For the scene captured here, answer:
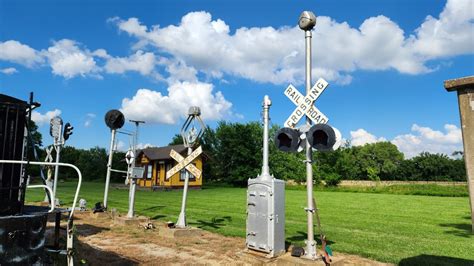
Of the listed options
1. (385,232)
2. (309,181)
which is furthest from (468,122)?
(385,232)

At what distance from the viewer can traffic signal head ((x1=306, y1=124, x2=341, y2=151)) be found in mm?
6273

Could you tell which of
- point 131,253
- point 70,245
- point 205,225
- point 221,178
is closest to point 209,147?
point 221,178

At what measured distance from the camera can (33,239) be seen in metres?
3.94

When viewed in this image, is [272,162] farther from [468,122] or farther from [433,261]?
[468,122]

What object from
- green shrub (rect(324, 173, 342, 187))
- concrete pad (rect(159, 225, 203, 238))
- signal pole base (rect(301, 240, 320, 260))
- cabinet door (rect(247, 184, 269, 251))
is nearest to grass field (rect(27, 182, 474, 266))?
concrete pad (rect(159, 225, 203, 238))

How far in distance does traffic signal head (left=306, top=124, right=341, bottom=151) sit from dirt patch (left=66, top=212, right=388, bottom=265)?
210 cm

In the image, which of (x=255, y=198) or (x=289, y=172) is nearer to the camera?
(x=255, y=198)

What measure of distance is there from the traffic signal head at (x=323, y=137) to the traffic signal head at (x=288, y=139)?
33cm

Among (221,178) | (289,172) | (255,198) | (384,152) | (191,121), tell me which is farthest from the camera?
(384,152)

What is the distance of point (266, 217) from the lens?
7.29m

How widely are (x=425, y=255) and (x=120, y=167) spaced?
171ft

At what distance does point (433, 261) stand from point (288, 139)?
157 inches

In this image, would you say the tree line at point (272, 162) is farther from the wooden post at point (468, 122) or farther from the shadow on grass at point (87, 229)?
the wooden post at point (468, 122)

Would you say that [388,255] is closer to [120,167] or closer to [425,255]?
[425,255]
